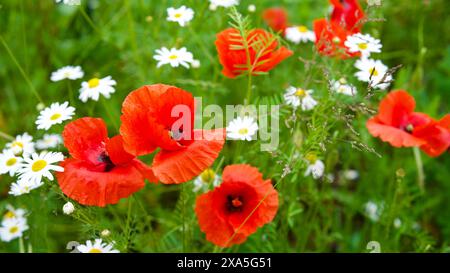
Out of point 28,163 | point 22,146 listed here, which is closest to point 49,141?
point 22,146

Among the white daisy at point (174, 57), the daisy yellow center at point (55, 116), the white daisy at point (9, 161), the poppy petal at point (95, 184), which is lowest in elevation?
the poppy petal at point (95, 184)

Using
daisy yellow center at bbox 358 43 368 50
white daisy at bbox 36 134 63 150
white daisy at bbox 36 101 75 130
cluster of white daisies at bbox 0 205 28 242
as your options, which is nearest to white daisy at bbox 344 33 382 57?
daisy yellow center at bbox 358 43 368 50

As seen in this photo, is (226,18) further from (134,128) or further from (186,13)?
(134,128)

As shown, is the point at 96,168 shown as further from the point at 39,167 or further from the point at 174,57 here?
the point at 174,57

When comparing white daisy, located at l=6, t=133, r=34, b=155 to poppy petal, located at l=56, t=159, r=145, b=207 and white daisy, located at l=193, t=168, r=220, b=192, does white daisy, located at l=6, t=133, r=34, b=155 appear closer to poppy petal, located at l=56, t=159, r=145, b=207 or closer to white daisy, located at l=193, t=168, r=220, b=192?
poppy petal, located at l=56, t=159, r=145, b=207

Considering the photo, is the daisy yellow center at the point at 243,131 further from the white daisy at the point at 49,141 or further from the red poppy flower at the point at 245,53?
the white daisy at the point at 49,141

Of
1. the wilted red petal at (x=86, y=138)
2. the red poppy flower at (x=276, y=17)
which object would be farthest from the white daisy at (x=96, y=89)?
the red poppy flower at (x=276, y=17)
